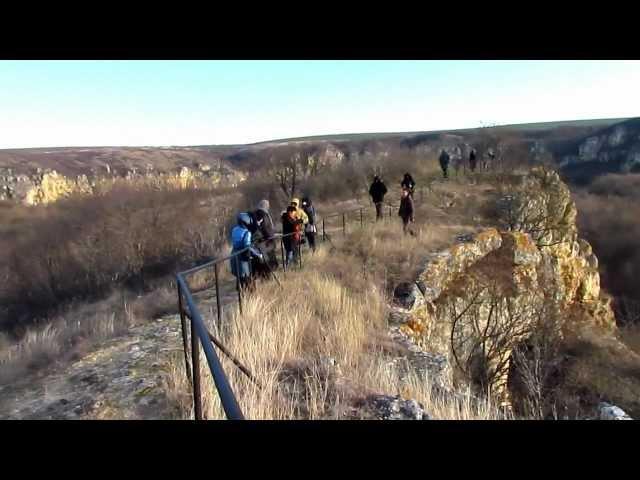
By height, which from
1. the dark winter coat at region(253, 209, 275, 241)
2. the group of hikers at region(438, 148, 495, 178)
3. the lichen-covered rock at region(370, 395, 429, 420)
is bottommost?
the lichen-covered rock at region(370, 395, 429, 420)

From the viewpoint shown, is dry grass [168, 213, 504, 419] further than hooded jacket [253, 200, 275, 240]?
No

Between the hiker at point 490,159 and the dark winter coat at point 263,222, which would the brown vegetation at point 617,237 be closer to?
the hiker at point 490,159

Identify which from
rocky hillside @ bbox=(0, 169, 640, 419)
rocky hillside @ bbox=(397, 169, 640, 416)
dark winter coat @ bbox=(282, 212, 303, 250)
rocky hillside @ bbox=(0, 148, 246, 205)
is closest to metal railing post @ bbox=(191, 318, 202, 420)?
rocky hillside @ bbox=(0, 169, 640, 419)

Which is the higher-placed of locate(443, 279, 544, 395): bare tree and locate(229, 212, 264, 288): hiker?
locate(229, 212, 264, 288): hiker

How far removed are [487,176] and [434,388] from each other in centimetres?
2532

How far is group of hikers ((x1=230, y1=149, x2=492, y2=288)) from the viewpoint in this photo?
611cm

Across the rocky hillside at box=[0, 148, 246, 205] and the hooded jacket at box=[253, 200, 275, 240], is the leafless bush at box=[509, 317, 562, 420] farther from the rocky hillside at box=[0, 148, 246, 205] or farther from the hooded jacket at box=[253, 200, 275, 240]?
the rocky hillside at box=[0, 148, 246, 205]

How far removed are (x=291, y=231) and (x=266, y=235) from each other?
6.41 ft

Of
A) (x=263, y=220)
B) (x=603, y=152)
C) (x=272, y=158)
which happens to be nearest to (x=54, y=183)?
(x=272, y=158)

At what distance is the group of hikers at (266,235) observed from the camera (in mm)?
6113

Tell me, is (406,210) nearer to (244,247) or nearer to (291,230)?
(291,230)

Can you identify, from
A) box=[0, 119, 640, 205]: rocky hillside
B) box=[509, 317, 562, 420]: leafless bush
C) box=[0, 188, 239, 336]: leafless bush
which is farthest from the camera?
box=[0, 119, 640, 205]: rocky hillside

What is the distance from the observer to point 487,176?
26.2m
